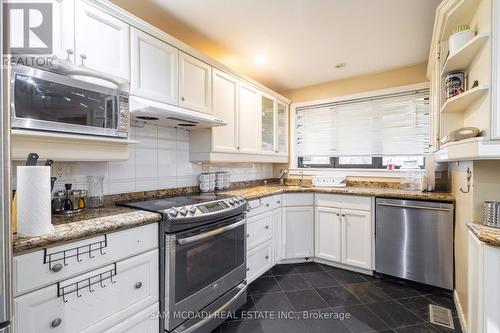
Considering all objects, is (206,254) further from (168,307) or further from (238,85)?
(238,85)

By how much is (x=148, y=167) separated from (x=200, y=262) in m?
0.97

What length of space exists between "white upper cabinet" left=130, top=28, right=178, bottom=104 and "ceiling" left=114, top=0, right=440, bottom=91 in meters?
0.31

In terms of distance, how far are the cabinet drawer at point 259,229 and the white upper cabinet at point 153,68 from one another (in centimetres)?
139

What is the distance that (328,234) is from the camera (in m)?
2.83

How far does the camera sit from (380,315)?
6.27ft

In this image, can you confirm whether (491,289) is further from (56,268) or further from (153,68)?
(153,68)

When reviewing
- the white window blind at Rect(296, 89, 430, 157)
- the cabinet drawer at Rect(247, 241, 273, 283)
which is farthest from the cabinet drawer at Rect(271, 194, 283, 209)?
the white window blind at Rect(296, 89, 430, 157)

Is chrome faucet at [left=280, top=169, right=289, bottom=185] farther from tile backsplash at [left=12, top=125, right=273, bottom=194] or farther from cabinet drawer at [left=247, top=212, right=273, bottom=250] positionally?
tile backsplash at [left=12, top=125, right=273, bottom=194]

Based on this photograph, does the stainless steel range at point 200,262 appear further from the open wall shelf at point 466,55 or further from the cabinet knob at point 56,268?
the open wall shelf at point 466,55

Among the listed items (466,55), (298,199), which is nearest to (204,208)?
(298,199)

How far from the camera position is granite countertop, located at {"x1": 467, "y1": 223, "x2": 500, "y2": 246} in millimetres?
1134

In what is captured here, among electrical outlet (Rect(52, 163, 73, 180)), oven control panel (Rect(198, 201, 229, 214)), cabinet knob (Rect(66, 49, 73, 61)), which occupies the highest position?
cabinet knob (Rect(66, 49, 73, 61))

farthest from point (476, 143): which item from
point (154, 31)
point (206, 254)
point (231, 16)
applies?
point (154, 31)

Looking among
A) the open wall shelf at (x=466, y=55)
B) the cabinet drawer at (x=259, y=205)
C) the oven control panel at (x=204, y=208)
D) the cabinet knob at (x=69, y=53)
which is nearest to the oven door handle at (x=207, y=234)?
the oven control panel at (x=204, y=208)
